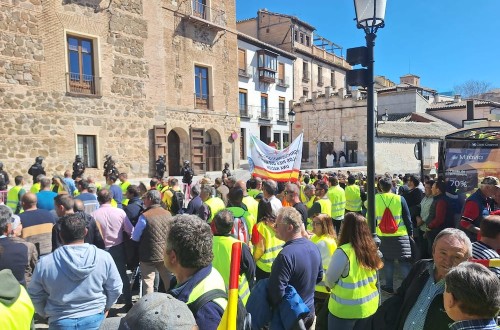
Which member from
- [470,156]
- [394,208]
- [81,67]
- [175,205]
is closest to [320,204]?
[394,208]

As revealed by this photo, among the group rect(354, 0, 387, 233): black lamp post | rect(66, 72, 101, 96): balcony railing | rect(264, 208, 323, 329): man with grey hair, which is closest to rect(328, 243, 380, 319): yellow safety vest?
rect(264, 208, 323, 329): man with grey hair

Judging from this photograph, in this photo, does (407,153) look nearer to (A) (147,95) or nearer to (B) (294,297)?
(A) (147,95)

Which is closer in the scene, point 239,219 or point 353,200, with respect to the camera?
point 239,219

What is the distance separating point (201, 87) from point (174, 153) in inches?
161

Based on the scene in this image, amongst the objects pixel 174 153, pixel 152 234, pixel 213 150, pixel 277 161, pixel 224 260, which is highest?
pixel 213 150

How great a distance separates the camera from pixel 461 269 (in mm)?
1783

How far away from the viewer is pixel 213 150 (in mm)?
22641

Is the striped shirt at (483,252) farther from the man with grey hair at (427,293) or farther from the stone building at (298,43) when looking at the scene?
the stone building at (298,43)

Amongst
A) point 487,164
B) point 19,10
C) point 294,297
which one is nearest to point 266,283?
point 294,297

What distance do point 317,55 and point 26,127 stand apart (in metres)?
30.8

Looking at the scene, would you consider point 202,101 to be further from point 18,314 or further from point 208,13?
point 18,314

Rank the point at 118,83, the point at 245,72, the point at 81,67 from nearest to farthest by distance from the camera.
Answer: the point at 81,67, the point at 118,83, the point at 245,72

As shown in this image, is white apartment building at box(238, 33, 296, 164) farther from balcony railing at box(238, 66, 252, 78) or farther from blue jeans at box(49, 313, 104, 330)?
blue jeans at box(49, 313, 104, 330)

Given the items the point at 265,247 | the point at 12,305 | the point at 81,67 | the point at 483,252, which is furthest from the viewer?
the point at 81,67
